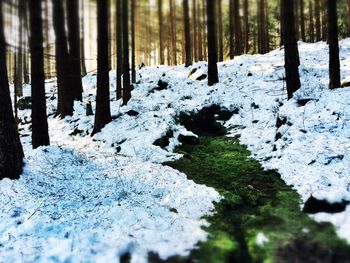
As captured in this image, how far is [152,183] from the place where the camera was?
26.7 ft

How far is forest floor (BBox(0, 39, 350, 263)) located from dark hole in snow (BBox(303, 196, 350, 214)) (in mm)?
17

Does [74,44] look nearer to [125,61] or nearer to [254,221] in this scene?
[125,61]

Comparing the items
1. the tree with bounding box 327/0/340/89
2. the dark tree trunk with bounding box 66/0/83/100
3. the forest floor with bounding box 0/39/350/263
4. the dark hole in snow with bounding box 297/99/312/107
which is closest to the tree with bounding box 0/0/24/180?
the forest floor with bounding box 0/39/350/263

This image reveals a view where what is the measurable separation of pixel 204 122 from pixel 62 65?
7.80m

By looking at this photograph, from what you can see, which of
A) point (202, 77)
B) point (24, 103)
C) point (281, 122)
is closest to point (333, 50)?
point (281, 122)

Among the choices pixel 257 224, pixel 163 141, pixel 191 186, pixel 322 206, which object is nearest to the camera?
pixel 257 224

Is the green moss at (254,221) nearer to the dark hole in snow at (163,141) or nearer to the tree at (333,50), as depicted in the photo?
the dark hole in snow at (163,141)

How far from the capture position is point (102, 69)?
1337cm

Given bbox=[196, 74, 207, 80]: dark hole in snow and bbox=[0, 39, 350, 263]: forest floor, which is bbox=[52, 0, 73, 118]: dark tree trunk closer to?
bbox=[0, 39, 350, 263]: forest floor

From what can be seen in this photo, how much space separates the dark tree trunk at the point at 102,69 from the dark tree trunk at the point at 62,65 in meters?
4.64

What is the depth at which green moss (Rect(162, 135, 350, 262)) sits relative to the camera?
17.4 feet

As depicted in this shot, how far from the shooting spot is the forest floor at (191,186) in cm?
566

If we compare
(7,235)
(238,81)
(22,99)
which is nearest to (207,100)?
(238,81)

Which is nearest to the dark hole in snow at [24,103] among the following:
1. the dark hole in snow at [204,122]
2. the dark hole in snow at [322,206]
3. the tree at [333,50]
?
the dark hole in snow at [204,122]
